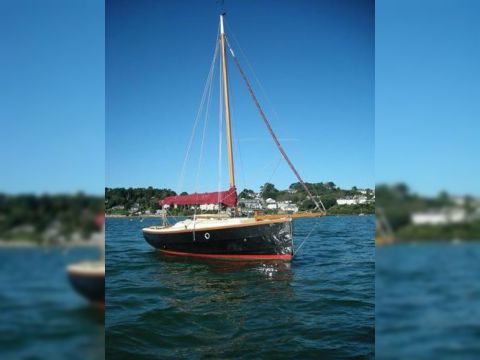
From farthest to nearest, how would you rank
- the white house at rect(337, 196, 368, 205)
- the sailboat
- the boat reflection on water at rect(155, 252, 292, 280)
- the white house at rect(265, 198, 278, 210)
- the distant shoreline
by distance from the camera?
the white house at rect(337, 196, 368, 205), the white house at rect(265, 198, 278, 210), the sailboat, the boat reflection on water at rect(155, 252, 292, 280), the distant shoreline

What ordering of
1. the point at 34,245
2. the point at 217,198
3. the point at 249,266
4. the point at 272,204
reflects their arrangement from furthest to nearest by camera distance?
1. the point at 272,204
2. the point at 217,198
3. the point at 249,266
4. the point at 34,245

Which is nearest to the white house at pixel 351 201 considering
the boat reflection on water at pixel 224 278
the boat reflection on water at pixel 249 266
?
the boat reflection on water at pixel 249 266

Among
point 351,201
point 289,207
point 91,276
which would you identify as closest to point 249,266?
point 289,207

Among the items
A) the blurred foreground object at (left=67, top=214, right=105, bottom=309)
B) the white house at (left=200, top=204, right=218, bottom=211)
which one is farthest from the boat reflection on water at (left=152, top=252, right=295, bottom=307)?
the blurred foreground object at (left=67, top=214, right=105, bottom=309)

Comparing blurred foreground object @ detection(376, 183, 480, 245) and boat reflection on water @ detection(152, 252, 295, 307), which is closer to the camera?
blurred foreground object @ detection(376, 183, 480, 245)

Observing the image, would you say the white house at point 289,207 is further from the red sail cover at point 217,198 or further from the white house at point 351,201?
the white house at point 351,201

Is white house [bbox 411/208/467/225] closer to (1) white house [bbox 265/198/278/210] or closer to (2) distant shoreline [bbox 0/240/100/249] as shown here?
(2) distant shoreline [bbox 0/240/100/249]

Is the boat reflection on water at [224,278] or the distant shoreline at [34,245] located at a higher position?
the distant shoreline at [34,245]

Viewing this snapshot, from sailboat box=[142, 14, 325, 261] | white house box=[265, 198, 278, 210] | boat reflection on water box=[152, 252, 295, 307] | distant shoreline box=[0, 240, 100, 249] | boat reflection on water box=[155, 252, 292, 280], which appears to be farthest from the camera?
white house box=[265, 198, 278, 210]

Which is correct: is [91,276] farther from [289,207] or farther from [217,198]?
[289,207]

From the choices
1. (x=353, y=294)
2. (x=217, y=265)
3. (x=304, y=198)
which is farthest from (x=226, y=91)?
(x=353, y=294)

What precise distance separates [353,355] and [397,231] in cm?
293

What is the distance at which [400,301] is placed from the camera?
88.7 inches

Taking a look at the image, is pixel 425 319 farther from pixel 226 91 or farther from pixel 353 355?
pixel 226 91
